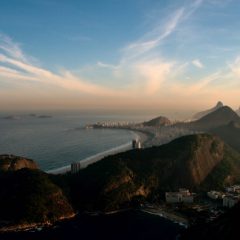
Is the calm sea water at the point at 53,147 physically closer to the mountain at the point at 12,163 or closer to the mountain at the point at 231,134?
the mountain at the point at 12,163

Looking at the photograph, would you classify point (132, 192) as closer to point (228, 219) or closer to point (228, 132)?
point (228, 219)

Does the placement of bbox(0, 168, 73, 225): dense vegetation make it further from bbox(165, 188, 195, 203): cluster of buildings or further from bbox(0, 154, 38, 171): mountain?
bbox(165, 188, 195, 203): cluster of buildings

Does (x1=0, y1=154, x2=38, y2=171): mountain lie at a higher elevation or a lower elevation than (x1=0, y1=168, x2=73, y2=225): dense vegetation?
higher

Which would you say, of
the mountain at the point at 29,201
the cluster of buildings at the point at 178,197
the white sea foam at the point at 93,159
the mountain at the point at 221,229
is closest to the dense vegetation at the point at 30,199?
the mountain at the point at 29,201

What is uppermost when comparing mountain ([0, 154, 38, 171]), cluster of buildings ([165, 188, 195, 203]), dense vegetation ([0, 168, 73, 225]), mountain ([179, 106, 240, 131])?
mountain ([179, 106, 240, 131])

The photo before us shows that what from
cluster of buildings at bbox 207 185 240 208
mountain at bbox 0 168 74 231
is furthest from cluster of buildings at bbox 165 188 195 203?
mountain at bbox 0 168 74 231

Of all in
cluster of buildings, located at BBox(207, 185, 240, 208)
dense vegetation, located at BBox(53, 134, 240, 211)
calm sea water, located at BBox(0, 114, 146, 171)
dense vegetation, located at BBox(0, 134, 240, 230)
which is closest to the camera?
dense vegetation, located at BBox(0, 134, 240, 230)

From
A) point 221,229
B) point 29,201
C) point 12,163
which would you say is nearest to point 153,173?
point 29,201

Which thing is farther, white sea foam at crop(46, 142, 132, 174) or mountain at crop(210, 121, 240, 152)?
mountain at crop(210, 121, 240, 152)
